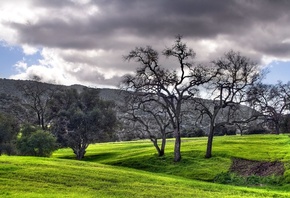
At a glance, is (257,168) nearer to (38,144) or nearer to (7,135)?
(38,144)

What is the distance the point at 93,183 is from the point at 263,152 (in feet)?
128

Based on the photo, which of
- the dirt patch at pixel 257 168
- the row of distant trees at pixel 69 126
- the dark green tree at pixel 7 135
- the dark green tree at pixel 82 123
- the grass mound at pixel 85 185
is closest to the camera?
the grass mound at pixel 85 185

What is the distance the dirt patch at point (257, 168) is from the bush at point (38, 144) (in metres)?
31.3

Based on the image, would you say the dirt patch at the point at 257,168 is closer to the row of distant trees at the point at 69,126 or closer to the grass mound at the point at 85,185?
the grass mound at the point at 85,185

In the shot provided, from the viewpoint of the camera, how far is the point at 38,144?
67.9 m

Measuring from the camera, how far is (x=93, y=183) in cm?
3247

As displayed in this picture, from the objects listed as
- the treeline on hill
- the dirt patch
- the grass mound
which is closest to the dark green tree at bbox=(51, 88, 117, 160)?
the treeline on hill

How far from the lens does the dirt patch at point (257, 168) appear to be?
49188 millimetres

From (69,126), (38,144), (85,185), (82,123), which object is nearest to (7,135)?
(69,126)

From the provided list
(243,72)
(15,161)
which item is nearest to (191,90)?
(243,72)

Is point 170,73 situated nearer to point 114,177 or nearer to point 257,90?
point 257,90

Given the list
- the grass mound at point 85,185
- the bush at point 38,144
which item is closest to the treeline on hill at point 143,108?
the bush at point 38,144

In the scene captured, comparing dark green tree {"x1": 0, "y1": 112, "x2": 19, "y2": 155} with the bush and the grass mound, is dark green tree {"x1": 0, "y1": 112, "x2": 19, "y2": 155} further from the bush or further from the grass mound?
the grass mound

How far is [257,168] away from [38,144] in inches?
1446
